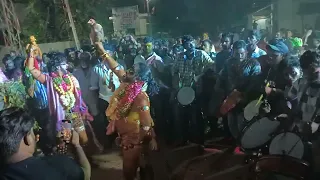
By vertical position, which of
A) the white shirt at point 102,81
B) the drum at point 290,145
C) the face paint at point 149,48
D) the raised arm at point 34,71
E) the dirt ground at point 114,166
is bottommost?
the dirt ground at point 114,166

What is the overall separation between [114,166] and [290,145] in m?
2.50

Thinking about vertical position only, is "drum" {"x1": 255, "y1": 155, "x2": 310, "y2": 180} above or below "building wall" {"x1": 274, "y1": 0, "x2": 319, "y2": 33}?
below

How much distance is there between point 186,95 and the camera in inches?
214

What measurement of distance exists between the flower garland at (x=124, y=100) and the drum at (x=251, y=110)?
1274mm

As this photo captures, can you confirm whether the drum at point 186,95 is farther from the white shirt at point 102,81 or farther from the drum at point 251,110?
the drum at point 251,110

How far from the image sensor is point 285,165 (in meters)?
3.29

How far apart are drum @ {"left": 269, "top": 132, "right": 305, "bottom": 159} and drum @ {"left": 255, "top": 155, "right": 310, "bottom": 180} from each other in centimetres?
10

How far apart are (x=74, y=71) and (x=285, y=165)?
152 inches

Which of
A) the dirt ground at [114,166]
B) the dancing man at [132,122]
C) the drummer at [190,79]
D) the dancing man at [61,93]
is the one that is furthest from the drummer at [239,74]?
the dancing man at [61,93]

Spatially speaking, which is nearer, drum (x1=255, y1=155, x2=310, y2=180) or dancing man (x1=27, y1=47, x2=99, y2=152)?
drum (x1=255, y1=155, x2=310, y2=180)

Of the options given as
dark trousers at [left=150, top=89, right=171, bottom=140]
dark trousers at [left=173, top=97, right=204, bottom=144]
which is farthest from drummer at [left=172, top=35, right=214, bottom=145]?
dark trousers at [left=150, top=89, right=171, bottom=140]

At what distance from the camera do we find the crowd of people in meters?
2.82

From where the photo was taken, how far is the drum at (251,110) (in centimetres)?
418

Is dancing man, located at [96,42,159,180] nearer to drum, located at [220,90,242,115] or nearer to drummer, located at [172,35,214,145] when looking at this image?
drum, located at [220,90,242,115]
